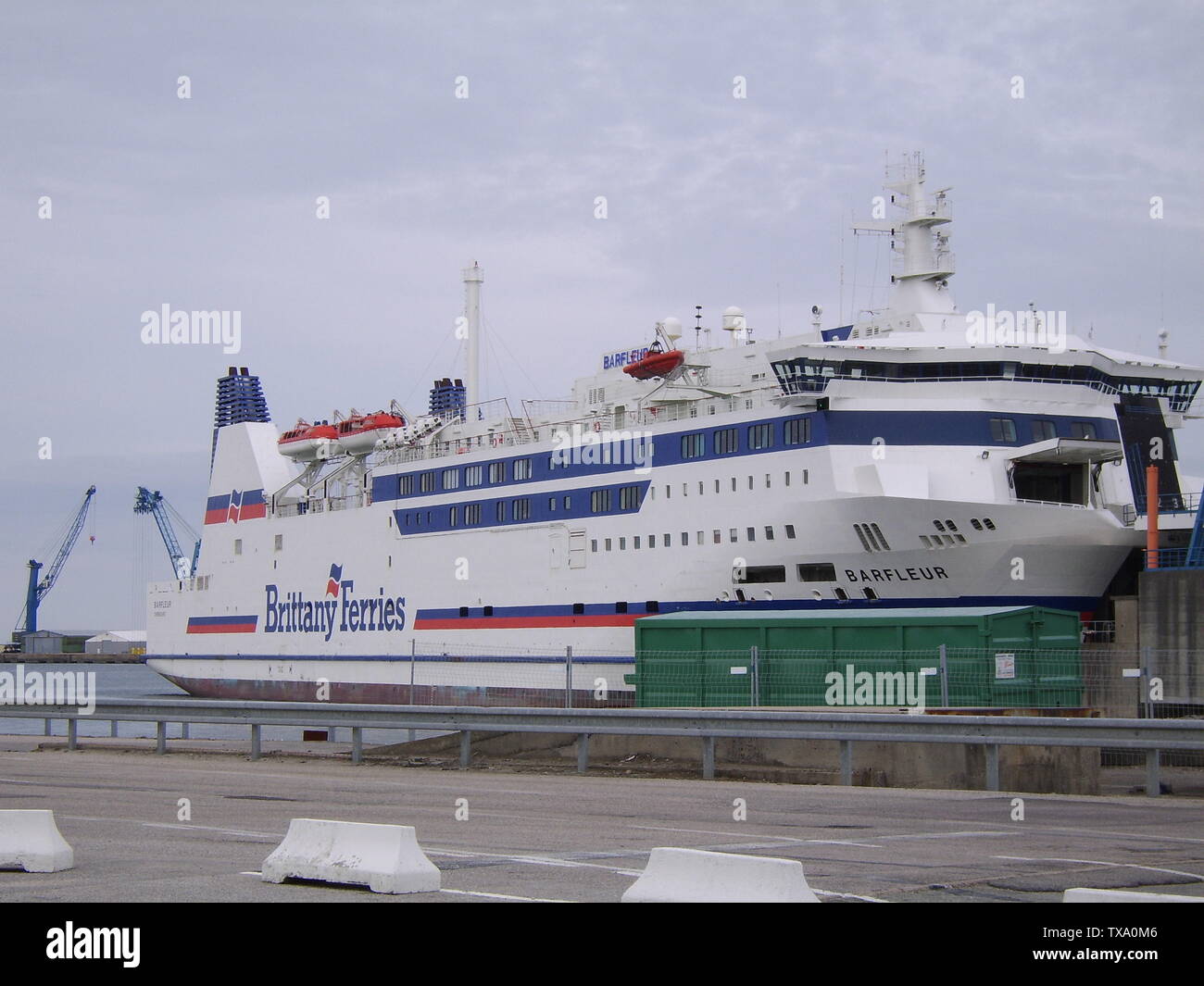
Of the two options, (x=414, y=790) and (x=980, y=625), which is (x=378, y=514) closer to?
(x=980, y=625)

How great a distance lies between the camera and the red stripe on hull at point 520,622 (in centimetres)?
4506

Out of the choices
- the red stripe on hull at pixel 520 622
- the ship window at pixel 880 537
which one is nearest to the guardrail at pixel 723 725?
the ship window at pixel 880 537

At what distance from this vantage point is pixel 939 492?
3794cm

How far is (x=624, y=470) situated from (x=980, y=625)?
21.9m

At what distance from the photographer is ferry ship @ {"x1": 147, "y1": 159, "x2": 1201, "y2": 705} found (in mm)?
38250

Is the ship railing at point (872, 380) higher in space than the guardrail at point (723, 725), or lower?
higher

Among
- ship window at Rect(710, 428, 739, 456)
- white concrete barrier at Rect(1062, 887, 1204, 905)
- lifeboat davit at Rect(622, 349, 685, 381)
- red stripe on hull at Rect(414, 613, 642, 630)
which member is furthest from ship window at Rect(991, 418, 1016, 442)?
white concrete barrier at Rect(1062, 887, 1204, 905)

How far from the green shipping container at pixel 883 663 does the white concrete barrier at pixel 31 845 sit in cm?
1507

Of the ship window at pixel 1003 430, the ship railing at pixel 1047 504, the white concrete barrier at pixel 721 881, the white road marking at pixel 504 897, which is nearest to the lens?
the white concrete barrier at pixel 721 881

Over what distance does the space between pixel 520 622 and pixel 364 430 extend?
46.6 ft

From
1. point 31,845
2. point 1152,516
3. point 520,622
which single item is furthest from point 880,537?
point 31,845

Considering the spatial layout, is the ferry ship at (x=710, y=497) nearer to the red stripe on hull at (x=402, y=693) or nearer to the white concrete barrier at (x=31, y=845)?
the red stripe on hull at (x=402, y=693)

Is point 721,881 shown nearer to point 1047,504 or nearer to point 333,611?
point 1047,504

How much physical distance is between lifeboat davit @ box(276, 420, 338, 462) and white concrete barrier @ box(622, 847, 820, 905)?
53.6 meters
